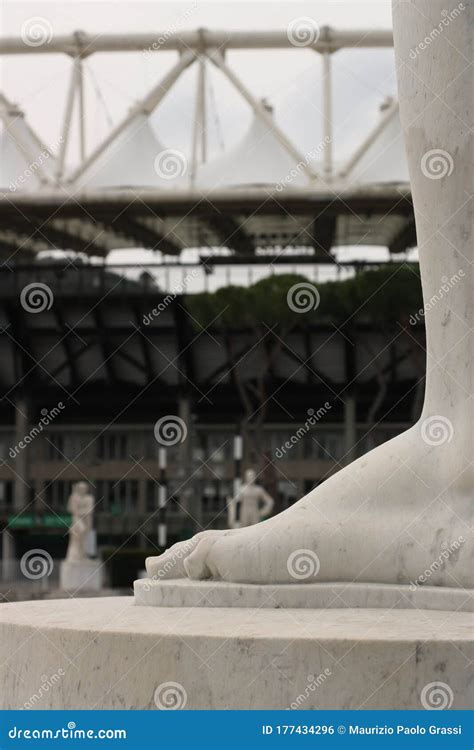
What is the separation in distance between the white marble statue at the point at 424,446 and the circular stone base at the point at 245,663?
0.43 m

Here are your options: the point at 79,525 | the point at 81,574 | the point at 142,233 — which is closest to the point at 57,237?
the point at 142,233

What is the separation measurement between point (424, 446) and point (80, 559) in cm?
1854

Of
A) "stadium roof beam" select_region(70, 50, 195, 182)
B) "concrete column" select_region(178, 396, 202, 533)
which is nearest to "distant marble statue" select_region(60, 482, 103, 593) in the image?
"concrete column" select_region(178, 396, 202, 533)

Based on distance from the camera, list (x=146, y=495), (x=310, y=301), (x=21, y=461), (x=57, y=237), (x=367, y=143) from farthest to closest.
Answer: (x=57, y=237), (x=367, y=143), (x=21, y=461), (x=146, y=495), (x=310, y=301)

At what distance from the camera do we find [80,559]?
2247 cm

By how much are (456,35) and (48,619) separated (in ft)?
7.90

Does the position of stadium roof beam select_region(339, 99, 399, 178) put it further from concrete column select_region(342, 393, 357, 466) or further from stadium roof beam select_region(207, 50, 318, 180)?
concrete column select_region(342, 393, 357, 466)

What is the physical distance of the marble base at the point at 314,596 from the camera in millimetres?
4109

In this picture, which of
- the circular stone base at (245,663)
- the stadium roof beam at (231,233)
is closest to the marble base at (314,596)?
the circular stone base at (245,663)

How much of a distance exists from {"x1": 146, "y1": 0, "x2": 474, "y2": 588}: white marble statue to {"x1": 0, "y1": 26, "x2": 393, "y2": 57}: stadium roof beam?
31.9 meters

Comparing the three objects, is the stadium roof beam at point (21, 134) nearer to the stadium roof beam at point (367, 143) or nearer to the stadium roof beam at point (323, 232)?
the stadium roof beam at point (323, 232)

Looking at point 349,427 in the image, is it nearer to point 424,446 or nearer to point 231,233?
point 231,233

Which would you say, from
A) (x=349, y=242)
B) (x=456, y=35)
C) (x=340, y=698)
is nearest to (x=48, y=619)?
(x=340, y=698)

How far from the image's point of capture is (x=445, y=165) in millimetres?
4484
